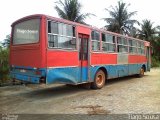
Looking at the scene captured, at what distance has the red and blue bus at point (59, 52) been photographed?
10641 mm

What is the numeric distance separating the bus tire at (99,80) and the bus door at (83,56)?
790 millimetres

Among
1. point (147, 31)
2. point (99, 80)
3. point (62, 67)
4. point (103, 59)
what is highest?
point (147, 31)

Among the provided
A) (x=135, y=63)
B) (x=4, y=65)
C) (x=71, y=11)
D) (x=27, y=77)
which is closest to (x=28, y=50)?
(x=27, y=77)

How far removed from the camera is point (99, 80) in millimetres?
14016

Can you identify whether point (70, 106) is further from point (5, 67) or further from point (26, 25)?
point (5, 67)

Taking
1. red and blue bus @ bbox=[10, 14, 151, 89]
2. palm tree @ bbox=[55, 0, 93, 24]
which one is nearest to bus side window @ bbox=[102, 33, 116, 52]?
red and blue bus @ bbox=[10, 14, 151, 89]

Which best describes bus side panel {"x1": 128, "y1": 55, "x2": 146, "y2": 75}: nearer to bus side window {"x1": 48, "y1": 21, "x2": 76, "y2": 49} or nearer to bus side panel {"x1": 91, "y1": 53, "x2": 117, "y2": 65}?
bus side panel {"x1": 91, "y1": 53, "x2": 117, "y2": 65}

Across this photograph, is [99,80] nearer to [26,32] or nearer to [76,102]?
[76,102]

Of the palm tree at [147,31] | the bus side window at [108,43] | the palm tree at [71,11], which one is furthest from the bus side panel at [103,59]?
the palm tree at [147,31]

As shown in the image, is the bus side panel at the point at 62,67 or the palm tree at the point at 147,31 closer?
the bus side panel at the point at 62,67

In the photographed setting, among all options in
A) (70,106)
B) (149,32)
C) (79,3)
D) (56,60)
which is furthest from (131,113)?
(149,32)

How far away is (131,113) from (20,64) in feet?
16.9

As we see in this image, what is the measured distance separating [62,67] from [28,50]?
1.47m

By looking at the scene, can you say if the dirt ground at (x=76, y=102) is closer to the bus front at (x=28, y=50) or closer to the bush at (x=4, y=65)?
the bus front at (x=28, y=50)
